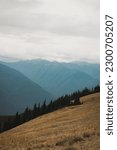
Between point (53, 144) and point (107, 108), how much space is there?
595 cm

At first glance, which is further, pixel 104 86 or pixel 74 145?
pixel 74 145

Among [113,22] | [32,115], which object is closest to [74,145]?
[113,22]

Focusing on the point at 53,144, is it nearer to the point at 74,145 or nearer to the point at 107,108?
the point at 74,145

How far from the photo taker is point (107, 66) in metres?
18.7

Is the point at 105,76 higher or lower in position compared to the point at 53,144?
higher

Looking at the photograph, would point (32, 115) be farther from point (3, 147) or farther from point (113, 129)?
point (113, 129)

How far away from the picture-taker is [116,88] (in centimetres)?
1886

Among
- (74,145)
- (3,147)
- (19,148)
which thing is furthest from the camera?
(3,147)

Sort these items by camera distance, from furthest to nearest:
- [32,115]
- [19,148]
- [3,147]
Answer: [32,115] < [3,147] < [19,148]

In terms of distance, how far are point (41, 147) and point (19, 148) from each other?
1659 mm

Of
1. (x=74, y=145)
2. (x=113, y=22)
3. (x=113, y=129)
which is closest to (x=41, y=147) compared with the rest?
(x=74, y=145)

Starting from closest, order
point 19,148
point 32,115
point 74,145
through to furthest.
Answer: point 74,145, point 19,148, point 32,115

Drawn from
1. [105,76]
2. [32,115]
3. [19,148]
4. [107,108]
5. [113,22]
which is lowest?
[19,148]

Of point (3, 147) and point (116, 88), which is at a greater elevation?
point (116, 88)
